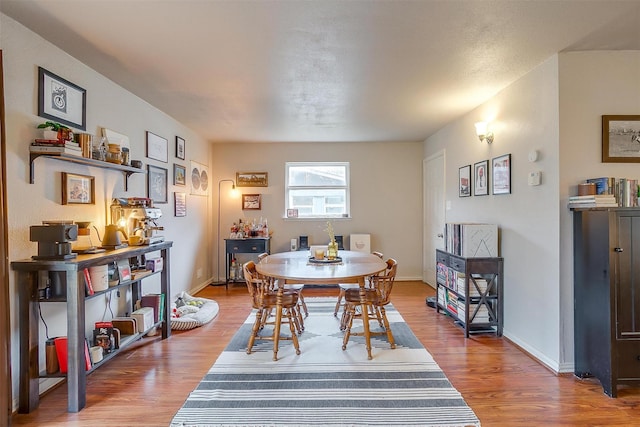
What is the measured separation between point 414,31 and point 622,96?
68.8 inches

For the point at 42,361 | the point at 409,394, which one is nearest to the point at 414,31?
the point at 409,394

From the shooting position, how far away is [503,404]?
2055 mm

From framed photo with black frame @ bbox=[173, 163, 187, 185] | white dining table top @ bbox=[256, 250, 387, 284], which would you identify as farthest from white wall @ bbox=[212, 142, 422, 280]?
white dining table top @ bbox=[256, 250, 387, 284]

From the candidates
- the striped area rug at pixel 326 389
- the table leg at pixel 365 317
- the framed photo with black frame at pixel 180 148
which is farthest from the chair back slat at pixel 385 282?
the framed photo with black frame at pixel 180 148

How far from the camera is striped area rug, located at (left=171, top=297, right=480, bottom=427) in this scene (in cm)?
191

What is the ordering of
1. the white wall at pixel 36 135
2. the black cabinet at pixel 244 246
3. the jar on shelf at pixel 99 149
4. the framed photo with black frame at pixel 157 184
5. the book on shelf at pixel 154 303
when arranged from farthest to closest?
the black cabinet at pixel 244 246 < the framed photo with black frame at pixel 157 184 < the book on shelf at pixel 154 303 < the jar on shelf at pixel 99 149 < the white wall at pixel 36 135

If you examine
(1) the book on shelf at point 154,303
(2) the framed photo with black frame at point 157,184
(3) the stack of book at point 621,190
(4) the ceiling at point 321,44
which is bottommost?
(1) the book on shelf at point 154,303

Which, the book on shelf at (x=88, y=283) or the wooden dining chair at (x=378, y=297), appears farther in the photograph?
the wooden dining chair at (x=378, y=297)

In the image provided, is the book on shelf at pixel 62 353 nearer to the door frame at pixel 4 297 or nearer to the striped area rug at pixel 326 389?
the door frame at pixel 4 297

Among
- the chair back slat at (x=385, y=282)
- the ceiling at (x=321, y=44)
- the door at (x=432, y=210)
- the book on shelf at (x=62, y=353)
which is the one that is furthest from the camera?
the door at (x=432, y=210)

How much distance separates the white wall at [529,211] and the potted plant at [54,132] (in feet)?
11.6

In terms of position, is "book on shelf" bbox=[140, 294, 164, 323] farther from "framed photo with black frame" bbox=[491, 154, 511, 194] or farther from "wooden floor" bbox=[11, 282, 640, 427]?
"framed photo with black frame" bbox=[491, 154, 511, 194]

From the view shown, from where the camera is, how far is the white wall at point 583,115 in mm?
2453

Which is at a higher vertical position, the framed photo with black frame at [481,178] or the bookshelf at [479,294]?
the framed photo with black frame at [481,178]
